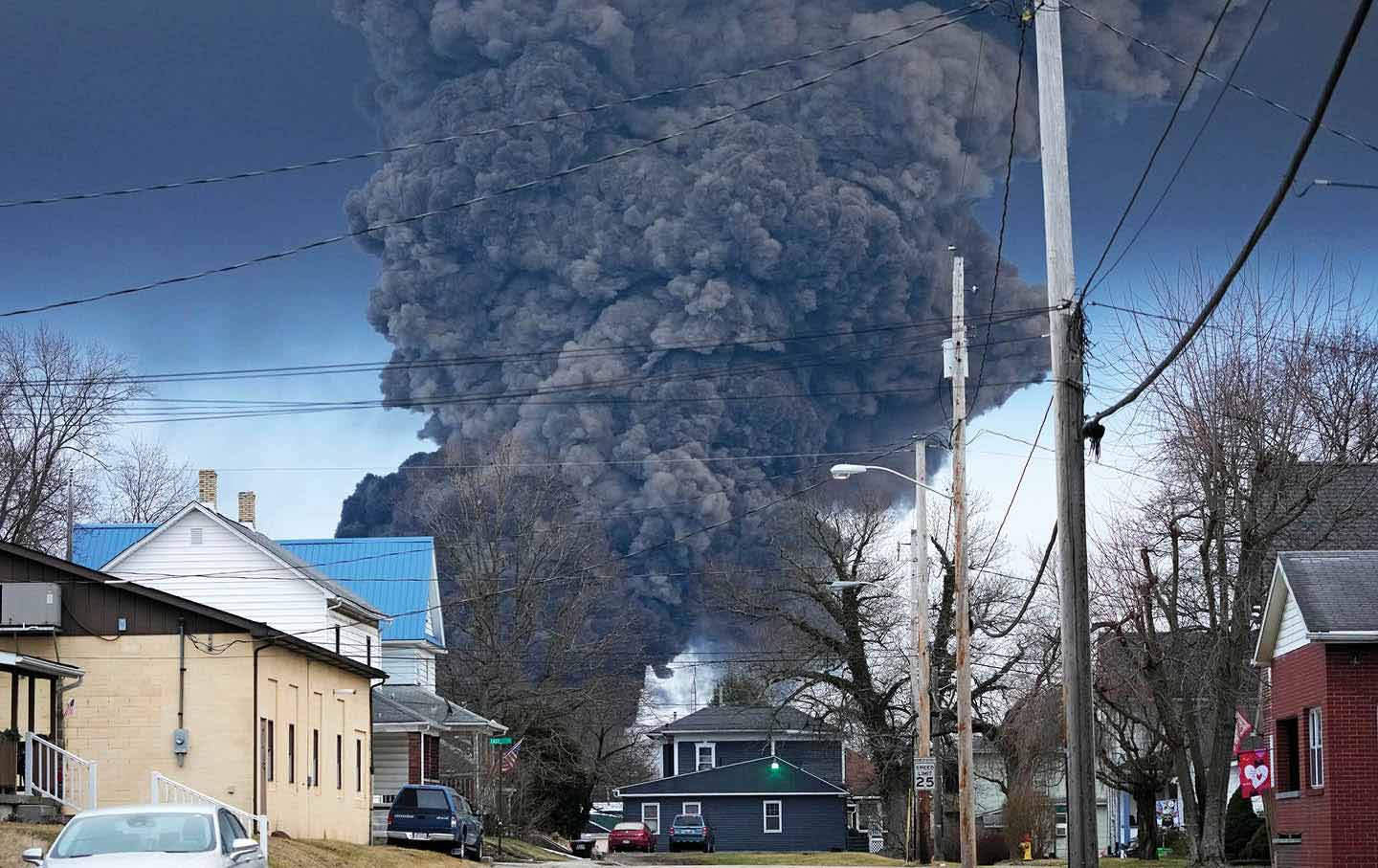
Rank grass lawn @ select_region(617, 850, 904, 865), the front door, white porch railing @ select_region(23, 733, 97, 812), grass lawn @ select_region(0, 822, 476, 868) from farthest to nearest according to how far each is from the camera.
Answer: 1. grass lawn @ select_region(617, 850, 904, 865)
2. the front door
3. white porch railing @ select_region(23, 733, 97, 812)
4. grass lawn @ select_region(0, 822, 476, 868)

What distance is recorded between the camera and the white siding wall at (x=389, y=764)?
55375 millimetres

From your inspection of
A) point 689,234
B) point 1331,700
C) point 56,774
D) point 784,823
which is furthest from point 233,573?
point 689,234

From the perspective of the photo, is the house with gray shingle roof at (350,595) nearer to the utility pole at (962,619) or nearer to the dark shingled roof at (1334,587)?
the utility pole at (962,619)

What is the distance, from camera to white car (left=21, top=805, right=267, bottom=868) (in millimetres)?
17453

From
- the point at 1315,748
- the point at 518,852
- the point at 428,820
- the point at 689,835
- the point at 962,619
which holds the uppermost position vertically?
the point at 962,619

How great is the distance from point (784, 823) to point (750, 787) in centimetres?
237

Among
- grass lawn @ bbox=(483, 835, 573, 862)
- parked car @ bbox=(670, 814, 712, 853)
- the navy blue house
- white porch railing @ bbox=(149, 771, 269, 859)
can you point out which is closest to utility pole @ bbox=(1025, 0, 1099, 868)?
white porch railing @ bbox=(149, 771, 269, 859)

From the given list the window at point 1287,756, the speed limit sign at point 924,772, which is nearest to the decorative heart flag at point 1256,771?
the window at point 1287,756

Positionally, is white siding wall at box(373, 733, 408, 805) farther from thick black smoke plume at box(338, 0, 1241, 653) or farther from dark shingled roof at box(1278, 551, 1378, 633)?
thick black smoke plume at box(338, 0, 1241, 653)

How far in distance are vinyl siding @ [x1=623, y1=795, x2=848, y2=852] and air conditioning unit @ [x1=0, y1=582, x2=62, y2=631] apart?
173ft

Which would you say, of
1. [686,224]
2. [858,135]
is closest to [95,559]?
[686,224]

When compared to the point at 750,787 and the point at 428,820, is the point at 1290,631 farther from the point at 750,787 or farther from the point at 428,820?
the point at 750,787

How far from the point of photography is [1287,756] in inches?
1239

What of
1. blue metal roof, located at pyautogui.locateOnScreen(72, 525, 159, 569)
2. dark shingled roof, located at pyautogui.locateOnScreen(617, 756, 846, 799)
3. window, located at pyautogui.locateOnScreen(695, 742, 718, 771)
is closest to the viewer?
blue metal roof, located at pyautogui.locateOnScreen(72, 525, 159, 569)
